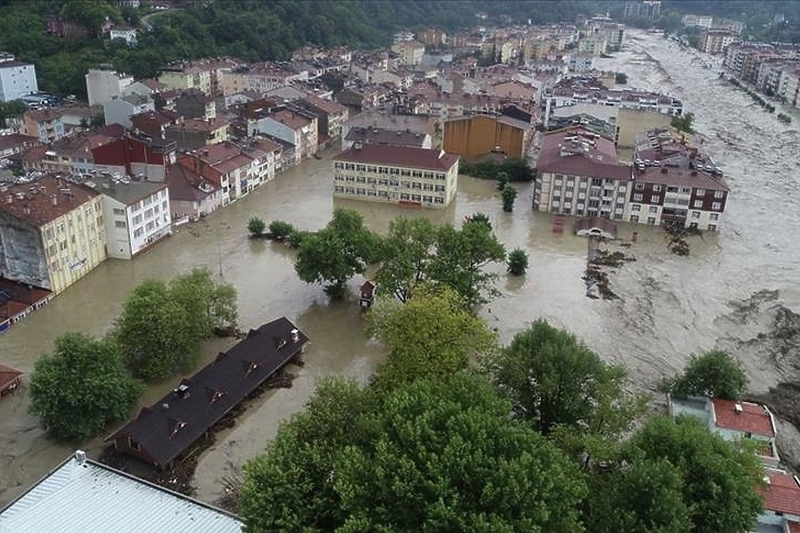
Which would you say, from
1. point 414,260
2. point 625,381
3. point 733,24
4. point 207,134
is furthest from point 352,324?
point 733,24

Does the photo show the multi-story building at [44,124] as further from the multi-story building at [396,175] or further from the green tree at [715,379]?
the green tree at [715,379]

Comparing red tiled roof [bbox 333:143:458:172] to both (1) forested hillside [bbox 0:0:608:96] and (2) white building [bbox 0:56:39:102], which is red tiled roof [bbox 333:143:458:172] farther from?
(1) forested hillside [bbox 0:0:608:96]

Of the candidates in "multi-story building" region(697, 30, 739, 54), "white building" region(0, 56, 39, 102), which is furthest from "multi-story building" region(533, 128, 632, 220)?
"multi-story building" region(697, 30, 739, 54)

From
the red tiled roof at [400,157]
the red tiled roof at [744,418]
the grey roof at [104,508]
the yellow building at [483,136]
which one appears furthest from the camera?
the yellow building at [483,136]

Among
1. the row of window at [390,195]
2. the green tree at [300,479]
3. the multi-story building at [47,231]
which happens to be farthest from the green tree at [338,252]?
the row of window at [390,195]

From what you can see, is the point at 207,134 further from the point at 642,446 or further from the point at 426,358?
the point at 642,446

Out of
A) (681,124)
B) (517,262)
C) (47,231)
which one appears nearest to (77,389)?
(47,231)
